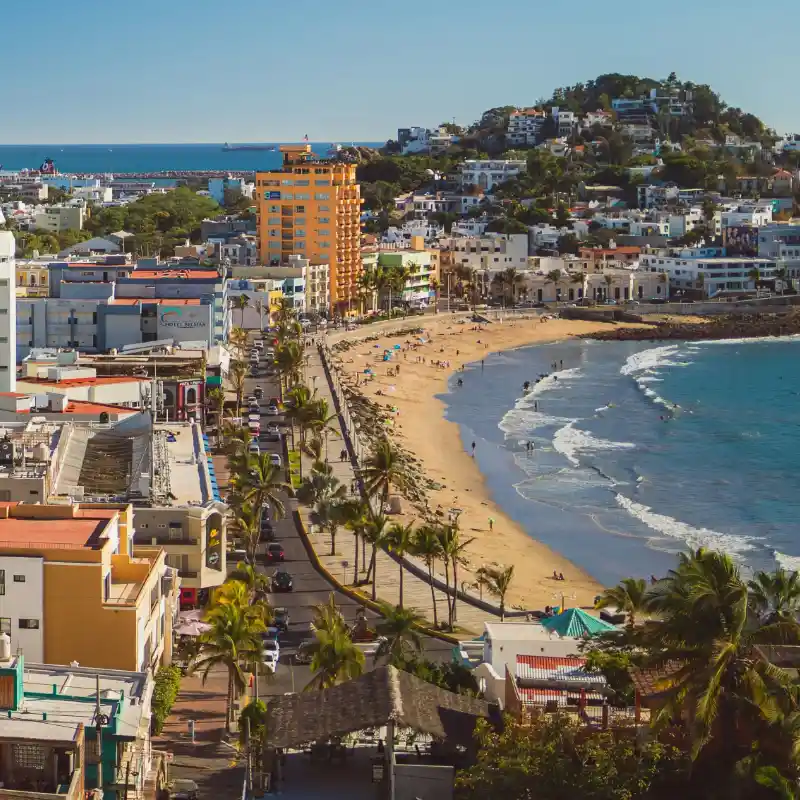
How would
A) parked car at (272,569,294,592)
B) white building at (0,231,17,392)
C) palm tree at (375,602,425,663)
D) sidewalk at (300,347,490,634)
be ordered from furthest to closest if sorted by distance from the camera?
white building at (0,231,17,392) → parked car at (272,569,294,592) → sidewalk at (300,347,490,634) → palm tree at (375,602,425,663)

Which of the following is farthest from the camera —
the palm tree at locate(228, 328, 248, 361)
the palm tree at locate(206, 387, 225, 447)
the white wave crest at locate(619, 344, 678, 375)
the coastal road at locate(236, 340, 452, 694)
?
the white wave crest at locate(619, 344, 678, 375)

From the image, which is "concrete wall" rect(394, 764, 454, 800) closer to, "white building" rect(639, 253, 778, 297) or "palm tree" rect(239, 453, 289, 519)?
"palm tree" rect(239, 453, 289, 519)

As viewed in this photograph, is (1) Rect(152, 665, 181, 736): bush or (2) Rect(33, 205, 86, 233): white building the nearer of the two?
(1) Rect(152, 665, 181, 736): bush

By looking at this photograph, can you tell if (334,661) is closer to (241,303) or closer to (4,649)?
(4,649)

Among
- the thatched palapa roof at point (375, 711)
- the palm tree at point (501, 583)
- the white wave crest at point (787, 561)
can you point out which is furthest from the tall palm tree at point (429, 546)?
the white wave crest at point (787, 561)

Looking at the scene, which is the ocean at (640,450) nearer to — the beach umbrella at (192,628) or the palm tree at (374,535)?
the palm tree at (374,535)

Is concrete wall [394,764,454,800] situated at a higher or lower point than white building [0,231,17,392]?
lower

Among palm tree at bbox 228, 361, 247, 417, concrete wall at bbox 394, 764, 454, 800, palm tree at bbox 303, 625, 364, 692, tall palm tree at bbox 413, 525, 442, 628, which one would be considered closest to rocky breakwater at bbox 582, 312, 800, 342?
palm tree at bbox 228, 361, 247, 417
